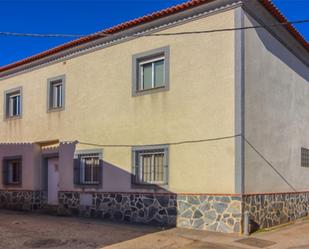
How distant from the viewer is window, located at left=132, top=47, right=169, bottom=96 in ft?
43.9

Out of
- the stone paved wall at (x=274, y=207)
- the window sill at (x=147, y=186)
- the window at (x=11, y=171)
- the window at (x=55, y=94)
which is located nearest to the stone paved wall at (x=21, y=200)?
the window at (x=11, y=171)

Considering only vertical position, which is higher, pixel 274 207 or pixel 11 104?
pixel 11 104

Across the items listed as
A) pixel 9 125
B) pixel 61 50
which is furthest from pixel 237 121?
pixel 9 125

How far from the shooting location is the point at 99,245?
9.75 meters

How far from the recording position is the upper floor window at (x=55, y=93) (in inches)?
669

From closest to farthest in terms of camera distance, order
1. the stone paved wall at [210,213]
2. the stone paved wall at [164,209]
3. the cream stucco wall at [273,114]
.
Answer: the stone paved wall at [210,213] → the stone paved wall at [164,209] → the cream stucco wall at [273,114]

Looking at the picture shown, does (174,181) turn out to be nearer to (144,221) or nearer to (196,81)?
(144,221)

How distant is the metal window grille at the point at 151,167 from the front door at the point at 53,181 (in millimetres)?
4711

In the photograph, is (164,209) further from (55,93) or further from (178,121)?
(55,93)

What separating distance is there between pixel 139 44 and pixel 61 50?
13.4 ft

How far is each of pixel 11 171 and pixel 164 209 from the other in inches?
362

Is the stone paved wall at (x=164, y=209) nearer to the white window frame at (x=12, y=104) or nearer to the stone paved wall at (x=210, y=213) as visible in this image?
the stone paved wall at (x=210, y=213)

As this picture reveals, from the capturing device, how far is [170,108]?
13094mm

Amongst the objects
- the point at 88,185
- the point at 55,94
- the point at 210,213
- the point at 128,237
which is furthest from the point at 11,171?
the point at 210,213
